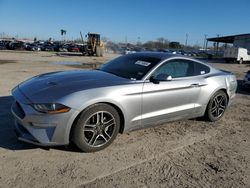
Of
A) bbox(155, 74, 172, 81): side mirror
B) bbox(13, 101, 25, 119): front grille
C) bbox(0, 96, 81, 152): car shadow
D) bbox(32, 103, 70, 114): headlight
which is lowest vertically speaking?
bbox(0, 96, 81, 152): car shadow

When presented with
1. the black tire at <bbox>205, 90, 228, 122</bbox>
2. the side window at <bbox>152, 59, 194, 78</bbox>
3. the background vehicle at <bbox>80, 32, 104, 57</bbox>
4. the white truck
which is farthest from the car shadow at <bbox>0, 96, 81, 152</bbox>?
the white truck

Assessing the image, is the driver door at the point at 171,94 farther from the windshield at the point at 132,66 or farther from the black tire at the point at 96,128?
the black tire at the point at 96,128

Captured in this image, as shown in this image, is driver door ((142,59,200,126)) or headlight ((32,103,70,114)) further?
driver door ((142,59,200,126))

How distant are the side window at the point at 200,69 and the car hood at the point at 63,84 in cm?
180

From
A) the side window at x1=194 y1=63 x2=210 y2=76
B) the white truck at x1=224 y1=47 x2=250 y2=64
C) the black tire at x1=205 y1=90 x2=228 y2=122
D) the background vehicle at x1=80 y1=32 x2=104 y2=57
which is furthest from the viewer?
the white truck at x1=224 y1=47 x2=250 y2=64

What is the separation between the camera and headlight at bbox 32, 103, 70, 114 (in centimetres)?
378

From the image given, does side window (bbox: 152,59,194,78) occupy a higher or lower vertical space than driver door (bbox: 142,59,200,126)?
higher

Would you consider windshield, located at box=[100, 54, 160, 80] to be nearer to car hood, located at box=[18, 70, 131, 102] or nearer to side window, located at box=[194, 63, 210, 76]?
car hood, located at box=[18, 70, 131, 102]

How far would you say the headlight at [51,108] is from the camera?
378cm

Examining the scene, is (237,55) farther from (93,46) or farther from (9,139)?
(9,139)

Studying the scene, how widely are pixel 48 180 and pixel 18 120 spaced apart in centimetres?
111

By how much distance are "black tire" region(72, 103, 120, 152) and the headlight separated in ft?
0.92

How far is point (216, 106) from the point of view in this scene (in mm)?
6117

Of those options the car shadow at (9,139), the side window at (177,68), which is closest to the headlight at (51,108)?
the car shadow at (9,139)
